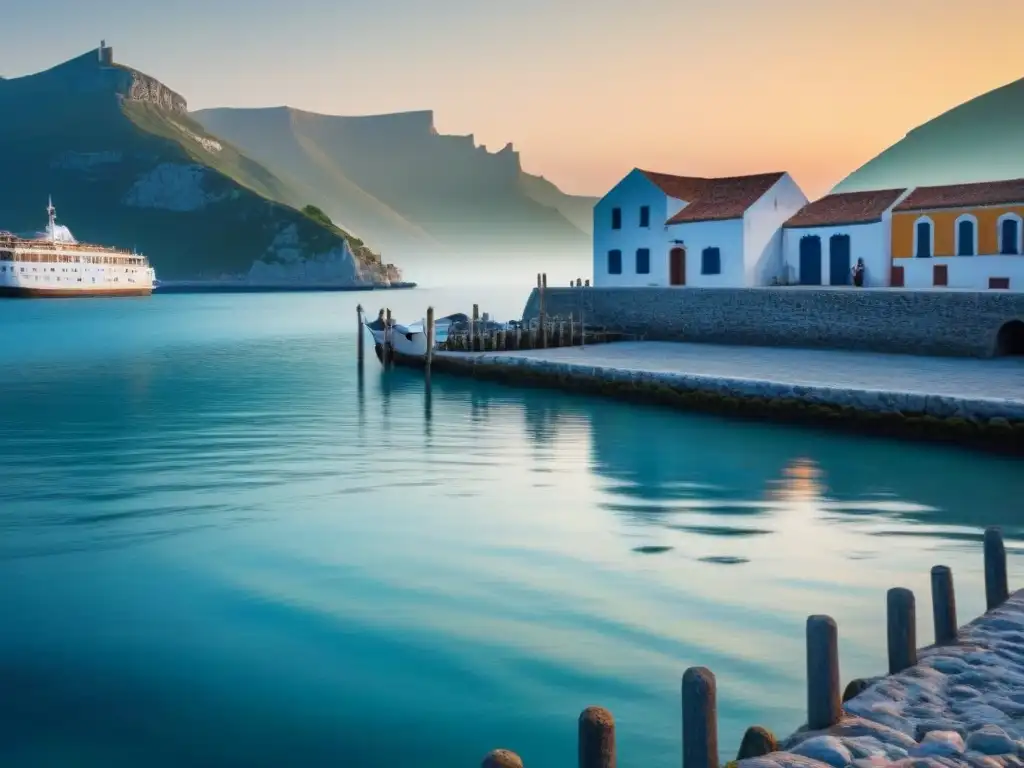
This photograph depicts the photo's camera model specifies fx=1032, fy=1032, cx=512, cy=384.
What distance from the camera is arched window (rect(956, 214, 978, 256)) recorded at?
34656mm

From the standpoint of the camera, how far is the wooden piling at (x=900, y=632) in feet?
22.0

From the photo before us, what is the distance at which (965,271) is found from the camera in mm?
34844

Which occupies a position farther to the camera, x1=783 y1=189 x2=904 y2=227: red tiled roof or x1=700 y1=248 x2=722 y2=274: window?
x1=700 y1=248 x2=722 y2=274: window

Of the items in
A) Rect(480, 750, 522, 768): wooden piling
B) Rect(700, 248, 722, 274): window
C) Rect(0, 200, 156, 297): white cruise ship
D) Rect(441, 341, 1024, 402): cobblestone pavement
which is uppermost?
Rect(0, 200, 156, 297): white cruise ship

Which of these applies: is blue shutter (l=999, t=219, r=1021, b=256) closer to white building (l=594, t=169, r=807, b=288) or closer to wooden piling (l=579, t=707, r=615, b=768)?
white building (l=594, t=169, r=807, b=288)

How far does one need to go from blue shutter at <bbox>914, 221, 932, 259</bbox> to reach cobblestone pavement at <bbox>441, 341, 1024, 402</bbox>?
7.12m

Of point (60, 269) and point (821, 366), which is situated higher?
point (60, 269)

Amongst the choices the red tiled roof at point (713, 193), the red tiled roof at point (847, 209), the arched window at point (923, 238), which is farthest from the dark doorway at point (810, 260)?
the arched window at point (923, 238)

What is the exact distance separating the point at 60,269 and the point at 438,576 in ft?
431

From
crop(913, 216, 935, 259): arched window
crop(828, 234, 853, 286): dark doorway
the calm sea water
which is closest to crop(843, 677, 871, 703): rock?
the calm sea water

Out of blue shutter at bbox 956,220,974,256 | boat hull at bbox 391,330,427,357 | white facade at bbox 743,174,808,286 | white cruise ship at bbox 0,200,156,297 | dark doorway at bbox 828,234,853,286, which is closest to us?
blue shutter at bbox 956,220,974,256

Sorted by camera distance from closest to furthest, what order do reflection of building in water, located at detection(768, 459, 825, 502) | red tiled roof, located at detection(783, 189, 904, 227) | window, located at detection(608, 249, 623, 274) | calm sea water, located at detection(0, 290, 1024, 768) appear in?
1. calm sea water, located at detection(0, 290, 1024, 768)
2. reflection of building in water, located at detection(768, 459, 825, 502)
3. red tiled roof, located at detection(783, 189, 904, 227)
4. window, located at detection(608, 249, 623, 274)

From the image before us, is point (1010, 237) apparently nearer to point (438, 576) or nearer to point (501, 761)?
point (438, 576)

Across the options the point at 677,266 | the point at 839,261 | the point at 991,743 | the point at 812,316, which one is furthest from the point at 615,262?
the point at 991,743
